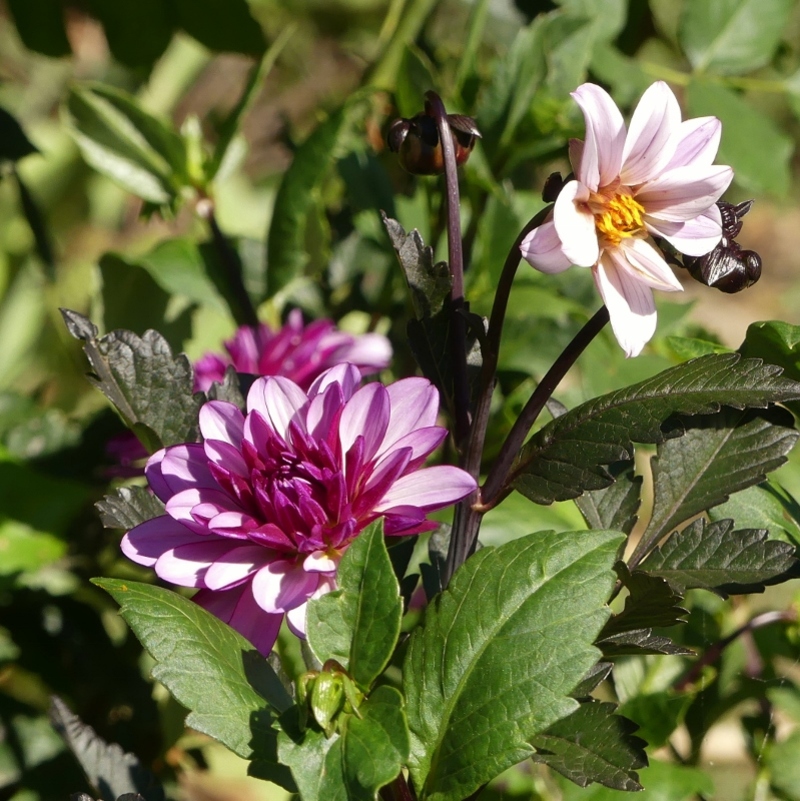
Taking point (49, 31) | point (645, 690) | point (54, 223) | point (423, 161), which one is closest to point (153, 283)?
point (49, 31)

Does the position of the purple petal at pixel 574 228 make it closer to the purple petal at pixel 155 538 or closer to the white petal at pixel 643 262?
the white petal at pixel 643 262

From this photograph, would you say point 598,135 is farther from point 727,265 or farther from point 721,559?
point 721,559

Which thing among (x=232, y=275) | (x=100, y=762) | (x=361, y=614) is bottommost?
(x=100, y=762)

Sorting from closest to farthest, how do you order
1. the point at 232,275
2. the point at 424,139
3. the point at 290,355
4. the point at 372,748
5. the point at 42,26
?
1. the point at 372,748
2. the point at 424,139
3. the point at 290,355
4. the point at 232,275
5. the point at 42,26

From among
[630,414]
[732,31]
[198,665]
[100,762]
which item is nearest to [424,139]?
[630,414]

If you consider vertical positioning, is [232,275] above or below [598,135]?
below

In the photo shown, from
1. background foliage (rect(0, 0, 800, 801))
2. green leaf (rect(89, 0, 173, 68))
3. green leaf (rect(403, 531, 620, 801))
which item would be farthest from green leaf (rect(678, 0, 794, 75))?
green leaf (rect(403, 531, 620, 801))

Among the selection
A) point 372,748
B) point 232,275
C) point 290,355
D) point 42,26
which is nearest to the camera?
point 372,748

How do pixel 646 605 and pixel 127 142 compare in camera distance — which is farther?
pixel 127 142
